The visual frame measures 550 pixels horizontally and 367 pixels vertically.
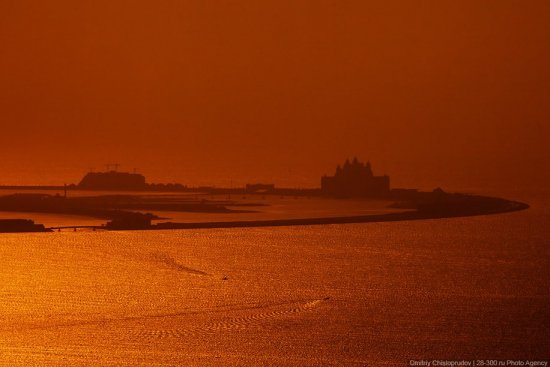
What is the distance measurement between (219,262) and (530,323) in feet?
40.5

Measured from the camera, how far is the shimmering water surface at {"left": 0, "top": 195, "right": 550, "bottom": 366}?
46.3 ft

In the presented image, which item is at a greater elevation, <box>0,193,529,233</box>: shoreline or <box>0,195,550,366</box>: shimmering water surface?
<box>0,193,529,233</box>: shoreline

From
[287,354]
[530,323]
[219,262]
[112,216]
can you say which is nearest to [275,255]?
[219,262]

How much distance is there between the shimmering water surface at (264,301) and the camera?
14.1m

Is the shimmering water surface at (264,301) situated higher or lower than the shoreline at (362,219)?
lower

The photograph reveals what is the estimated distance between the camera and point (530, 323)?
16516 mm

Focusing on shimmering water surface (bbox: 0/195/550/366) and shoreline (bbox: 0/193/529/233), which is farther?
shoreline (bbox: 0/193/529/233)

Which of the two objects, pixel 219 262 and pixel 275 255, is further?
pixel 275 255

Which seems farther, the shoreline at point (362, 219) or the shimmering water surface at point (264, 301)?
the shoreline at point (362, 219)

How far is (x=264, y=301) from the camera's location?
19.1 metres

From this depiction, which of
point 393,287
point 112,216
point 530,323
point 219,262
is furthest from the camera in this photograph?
point 112,216

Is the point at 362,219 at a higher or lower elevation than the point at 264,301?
higher

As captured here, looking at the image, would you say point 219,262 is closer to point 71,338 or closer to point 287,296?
point 287,296

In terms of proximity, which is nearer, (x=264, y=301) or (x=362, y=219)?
(x=264, y=301)
